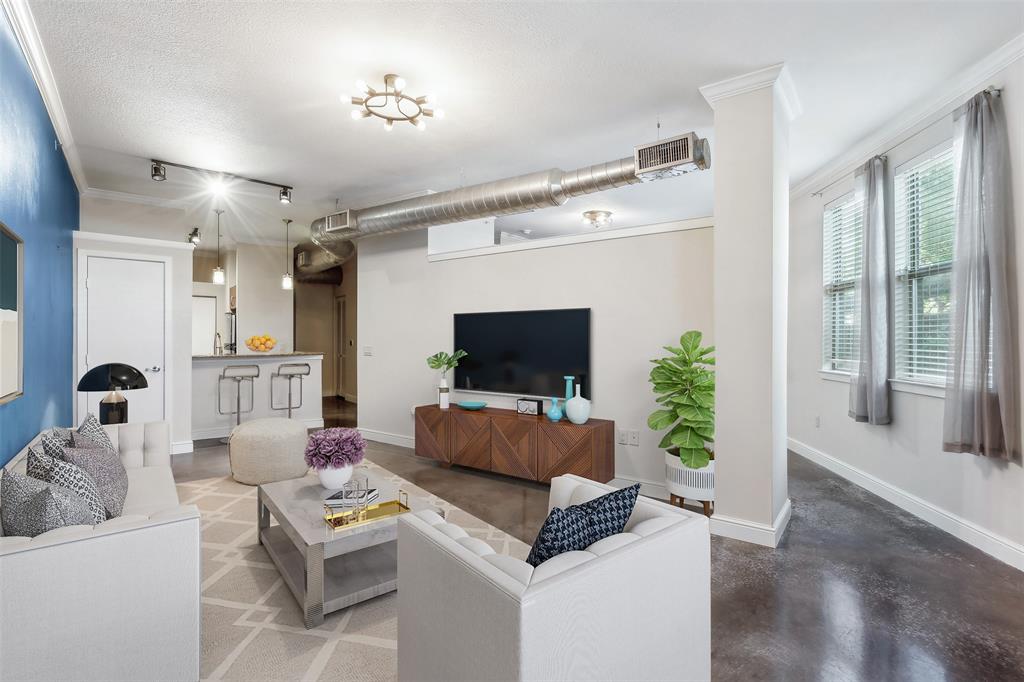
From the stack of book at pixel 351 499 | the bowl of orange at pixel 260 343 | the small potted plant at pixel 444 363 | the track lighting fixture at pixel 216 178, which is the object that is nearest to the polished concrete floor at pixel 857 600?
the stack of book at pixel 351 499

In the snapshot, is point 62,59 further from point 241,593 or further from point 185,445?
point 185,445

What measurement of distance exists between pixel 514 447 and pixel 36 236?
3.68m

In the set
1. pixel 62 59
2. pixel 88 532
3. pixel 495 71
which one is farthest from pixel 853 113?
pixel 62 59

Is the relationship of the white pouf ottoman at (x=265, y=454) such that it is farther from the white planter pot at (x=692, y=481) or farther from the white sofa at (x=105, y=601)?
the white planter pot at (x=692, y=481)

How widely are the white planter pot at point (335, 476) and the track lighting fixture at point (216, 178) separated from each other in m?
3.60

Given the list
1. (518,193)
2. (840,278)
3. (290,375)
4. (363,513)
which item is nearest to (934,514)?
(840,278)

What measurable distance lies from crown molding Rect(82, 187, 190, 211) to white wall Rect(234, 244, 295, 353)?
7.54 feet

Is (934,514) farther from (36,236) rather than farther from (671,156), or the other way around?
(36,236)

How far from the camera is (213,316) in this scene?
972 centimetres

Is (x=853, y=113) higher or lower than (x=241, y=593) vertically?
higher

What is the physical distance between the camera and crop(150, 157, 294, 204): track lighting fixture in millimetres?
4629

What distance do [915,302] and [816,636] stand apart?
2.87m

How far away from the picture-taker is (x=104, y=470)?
2428 mm

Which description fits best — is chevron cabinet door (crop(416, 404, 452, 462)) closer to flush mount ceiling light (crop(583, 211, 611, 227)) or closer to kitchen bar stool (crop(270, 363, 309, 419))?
kitchen bar stool (crop(270, 363, 309, 419))
